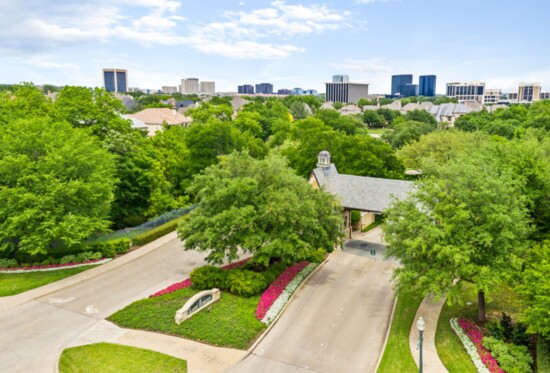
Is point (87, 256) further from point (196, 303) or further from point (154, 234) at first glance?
point (196, 303)

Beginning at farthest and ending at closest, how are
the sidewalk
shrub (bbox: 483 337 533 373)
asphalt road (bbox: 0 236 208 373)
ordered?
asphalt road (bbox: 0 236 208 373) → the sidewalk → shrub (bbox: 483 337 533 373)

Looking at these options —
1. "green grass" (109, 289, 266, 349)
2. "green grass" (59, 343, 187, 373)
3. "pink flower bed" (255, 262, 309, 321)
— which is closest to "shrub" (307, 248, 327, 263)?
"pink flower bed" (255, 262, 309, 321)

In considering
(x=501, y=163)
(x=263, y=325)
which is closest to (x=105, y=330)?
(x=263, y=325)

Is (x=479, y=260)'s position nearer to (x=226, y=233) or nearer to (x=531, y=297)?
(x=531, y=297)

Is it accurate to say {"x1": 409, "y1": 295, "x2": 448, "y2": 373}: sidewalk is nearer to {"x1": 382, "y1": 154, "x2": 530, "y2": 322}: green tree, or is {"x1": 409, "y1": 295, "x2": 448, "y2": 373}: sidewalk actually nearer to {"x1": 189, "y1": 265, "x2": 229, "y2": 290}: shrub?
{"x1": 382, "y1": 154, "x2": 530, "y2": 322}: green tree

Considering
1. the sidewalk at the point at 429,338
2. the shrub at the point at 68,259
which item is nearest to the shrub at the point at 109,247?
the shrub at the point at 68,259

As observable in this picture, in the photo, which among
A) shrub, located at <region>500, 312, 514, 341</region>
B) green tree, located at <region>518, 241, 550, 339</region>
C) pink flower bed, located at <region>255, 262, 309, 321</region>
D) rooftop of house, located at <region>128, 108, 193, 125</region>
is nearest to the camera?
green tree, located at <region>518, 241, 550, 339</region>
